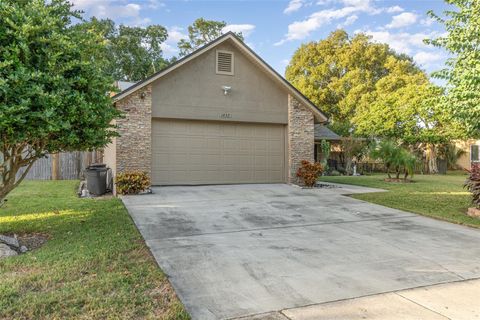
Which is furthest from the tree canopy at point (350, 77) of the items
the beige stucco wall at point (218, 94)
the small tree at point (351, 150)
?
the beige stucco wall at point (218, 94)

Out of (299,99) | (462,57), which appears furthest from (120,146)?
(462,57)

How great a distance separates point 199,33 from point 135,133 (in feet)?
79.4

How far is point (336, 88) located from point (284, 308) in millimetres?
29441

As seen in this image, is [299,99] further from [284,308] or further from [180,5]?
[284,308]

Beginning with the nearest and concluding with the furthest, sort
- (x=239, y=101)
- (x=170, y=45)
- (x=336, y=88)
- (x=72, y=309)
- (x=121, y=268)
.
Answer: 1. (x=72, y=309)
2. (x=121, y=268)
3. (x=239, y=101)
4. (x=336, y=88)
5. (x=170, y=45)

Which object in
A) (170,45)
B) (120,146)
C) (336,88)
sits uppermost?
(170,45)

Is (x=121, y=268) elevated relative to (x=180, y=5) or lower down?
lower down

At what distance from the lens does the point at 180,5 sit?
14.7 metres

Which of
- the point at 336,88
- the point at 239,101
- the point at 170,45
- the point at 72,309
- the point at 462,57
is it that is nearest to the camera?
the point at 72,309

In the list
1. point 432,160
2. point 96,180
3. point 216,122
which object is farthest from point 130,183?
point 432,160

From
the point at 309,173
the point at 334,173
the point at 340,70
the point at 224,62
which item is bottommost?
the point at 334,173

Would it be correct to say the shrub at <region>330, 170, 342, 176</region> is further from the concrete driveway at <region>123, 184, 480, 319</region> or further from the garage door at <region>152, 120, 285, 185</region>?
the concrete driveway at <region>123, 184, 480, 319</region>

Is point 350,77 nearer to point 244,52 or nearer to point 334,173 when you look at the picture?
point 334,173

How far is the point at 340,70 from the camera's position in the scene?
31.8m
